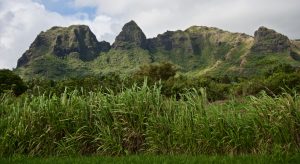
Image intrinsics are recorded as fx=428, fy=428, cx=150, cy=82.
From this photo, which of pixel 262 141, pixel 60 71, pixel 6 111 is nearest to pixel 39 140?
pixel 6 111

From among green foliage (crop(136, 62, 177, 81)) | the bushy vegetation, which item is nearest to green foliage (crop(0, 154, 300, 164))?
the bushy vegetation

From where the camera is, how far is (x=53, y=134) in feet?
33.4

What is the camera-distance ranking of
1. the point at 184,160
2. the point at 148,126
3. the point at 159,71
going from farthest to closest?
1. the point at 159,71
2. the point at 148,126
3. the point at 184,160

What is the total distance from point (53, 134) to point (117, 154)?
68.6 inches

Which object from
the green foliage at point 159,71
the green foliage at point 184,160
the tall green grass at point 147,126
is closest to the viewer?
the green foliage at point 184,160

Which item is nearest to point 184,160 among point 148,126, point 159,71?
point 148,126

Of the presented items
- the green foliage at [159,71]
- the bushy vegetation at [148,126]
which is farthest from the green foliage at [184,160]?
the green foliage at [159,71]

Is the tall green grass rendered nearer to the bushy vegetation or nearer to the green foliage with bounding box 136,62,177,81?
the bushy vegetation

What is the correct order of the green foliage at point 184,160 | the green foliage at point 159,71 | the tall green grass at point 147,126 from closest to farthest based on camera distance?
the green foliage at point 184,160 → the tall green grass at point 147,126 → the green foliage at point 159,71

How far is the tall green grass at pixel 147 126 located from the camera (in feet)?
29.8

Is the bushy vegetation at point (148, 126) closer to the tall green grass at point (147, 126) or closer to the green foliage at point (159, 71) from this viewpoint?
the tall green grass at point (147, 126)

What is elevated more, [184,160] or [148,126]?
[148,126]

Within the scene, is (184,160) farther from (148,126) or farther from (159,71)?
(159,71)

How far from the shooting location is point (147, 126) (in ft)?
32.2
